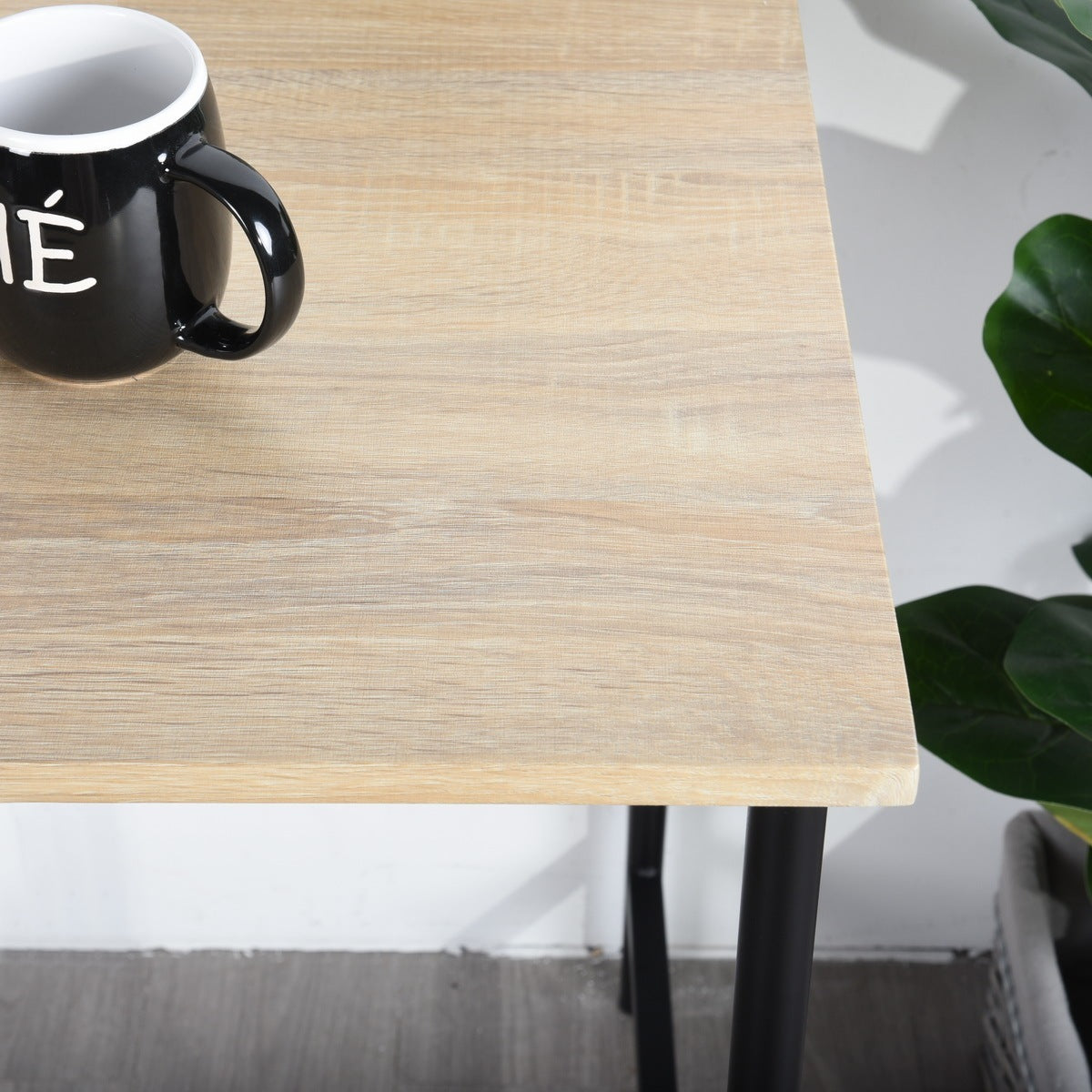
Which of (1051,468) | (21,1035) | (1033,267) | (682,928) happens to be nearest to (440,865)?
(682,928)

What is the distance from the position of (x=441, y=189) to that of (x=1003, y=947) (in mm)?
746

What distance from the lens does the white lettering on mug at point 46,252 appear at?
39 cm

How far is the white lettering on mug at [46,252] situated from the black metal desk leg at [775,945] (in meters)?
0.28

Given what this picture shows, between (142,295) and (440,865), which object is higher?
(142,295)

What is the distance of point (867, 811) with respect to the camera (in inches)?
43.1

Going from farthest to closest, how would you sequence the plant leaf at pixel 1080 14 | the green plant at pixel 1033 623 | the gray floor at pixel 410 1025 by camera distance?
the gray floor at pixel 410 1025 < the green plant at pixel 1033 623 < the plant leaf at pixel 1080 14

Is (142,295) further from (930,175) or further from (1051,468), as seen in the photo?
(1051,468)

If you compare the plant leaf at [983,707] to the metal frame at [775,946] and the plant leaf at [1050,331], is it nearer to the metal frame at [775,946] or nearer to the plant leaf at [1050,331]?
the plant leaf at [1050,331]

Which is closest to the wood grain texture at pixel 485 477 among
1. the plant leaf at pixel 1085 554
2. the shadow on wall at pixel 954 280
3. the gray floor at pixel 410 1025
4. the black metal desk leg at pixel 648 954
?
the shadow on wall at pixel 954 280

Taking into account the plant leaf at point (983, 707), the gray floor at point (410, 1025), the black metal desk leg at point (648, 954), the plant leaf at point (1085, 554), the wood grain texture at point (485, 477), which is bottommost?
the gray floor at point (410, 1025)

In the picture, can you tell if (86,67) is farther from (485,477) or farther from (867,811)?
(867,811)

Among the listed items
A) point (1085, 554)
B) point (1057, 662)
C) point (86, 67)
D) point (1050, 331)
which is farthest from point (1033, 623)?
point (86, 67)

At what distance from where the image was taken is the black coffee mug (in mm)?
392

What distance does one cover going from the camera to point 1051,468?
2.96ft
